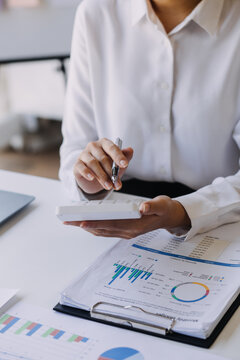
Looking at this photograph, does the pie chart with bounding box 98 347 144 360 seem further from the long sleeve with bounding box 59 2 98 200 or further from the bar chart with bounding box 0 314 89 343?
the long sleeve with bounding box 59 2 98 200

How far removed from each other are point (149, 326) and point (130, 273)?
14cm

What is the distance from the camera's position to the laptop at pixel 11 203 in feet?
3.64

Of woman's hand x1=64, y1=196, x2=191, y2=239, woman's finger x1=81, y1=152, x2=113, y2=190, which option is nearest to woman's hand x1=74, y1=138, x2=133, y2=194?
woman's finger x1=81, y1=152, x2=113, y2=190

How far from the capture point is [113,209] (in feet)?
2.72

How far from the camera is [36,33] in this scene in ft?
8.36

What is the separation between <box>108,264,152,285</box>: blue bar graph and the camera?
842 mm

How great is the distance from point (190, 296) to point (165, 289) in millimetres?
40

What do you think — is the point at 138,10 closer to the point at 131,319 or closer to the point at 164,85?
the point at 164,85

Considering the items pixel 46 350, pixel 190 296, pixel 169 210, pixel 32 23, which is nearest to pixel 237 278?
pixel 190 296

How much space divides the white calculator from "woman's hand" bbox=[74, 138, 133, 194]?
16 cm

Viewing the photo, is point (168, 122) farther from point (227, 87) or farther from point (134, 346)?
point (134, 346)

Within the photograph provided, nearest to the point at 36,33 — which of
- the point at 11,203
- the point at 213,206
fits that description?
the point at 11,203

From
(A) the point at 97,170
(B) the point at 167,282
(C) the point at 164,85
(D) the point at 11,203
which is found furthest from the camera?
(C) the point at 164,85

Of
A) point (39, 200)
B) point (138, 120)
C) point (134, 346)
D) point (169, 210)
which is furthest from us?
point (138, 120)
